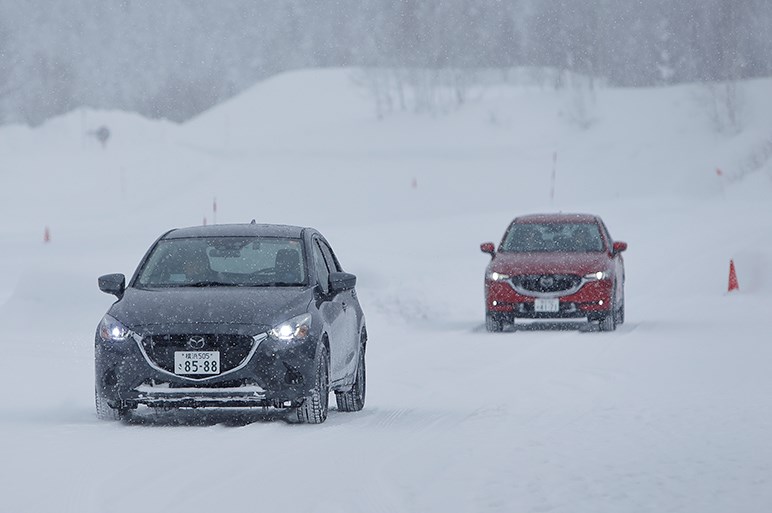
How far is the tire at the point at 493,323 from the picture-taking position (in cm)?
2123

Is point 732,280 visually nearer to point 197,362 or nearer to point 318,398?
point 318,398

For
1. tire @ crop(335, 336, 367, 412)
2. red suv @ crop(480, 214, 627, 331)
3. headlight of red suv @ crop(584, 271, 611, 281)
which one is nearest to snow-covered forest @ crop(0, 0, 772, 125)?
red suv @ crop(480, 214, 627, 331)

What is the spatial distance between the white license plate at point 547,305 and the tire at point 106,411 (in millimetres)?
10200

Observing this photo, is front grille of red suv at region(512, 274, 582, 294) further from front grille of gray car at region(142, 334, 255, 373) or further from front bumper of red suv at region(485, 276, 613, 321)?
front grille of gray car at region(142, 334, 255, 373)

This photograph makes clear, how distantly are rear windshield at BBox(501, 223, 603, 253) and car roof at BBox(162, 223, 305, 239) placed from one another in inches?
394

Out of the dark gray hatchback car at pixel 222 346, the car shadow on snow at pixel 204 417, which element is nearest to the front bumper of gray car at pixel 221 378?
the dark gray hatchback car at pixel 222 346

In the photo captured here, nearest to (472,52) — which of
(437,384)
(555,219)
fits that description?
(555,219)

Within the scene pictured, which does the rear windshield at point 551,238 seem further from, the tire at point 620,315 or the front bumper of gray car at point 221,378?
the front bumper of gray car at point 221,378

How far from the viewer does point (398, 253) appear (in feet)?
115

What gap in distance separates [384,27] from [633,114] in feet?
121

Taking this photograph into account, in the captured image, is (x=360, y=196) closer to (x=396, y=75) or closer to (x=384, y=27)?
(x=396, y=75)

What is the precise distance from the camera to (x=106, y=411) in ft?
37.5

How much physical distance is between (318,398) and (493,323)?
10.2 metres

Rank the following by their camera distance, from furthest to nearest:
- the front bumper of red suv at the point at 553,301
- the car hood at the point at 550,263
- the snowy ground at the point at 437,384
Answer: the car hood at the point at 550,263 < the front bumper of red suv at the point at 553,301 < the snowy ground at the point at 437,384
